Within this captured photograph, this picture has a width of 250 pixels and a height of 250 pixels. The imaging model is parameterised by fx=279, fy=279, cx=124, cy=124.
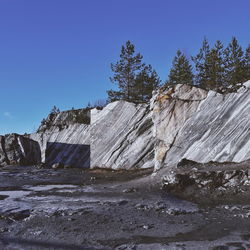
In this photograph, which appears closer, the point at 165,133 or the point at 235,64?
the point at 165,133

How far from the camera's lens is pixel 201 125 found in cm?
1466

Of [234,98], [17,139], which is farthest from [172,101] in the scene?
[17,139]

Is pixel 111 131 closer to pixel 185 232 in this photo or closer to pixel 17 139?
pixel 17 139

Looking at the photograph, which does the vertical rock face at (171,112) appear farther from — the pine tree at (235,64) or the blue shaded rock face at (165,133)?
the pine tree at (235,64)

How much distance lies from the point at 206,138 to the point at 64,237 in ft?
33.5

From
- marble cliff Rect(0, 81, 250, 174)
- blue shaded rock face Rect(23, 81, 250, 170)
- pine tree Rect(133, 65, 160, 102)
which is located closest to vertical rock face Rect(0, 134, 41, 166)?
marble cliff Rect(0, 81, 250, 174)

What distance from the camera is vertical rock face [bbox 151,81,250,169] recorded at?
12266 millimetres

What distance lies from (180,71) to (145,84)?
199 inches

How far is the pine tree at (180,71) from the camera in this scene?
1387 inches

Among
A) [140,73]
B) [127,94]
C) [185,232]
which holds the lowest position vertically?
[185,232]

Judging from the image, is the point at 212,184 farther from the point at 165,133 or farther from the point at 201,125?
the point at 165,133

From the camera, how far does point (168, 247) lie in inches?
168

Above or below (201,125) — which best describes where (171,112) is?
above


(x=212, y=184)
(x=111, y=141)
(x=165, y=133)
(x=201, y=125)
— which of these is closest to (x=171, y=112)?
(x=165, y=133)
